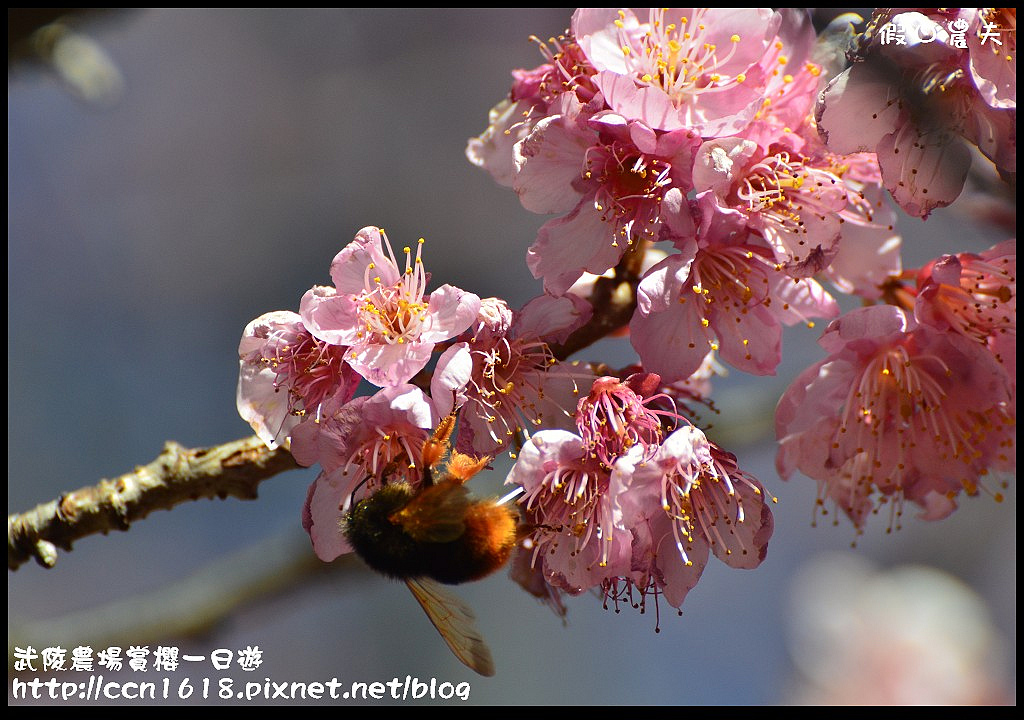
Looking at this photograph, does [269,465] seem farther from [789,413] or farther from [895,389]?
[895,389]

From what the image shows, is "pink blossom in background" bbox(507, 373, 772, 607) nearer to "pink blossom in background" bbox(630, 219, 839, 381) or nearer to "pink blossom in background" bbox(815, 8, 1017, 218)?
"pink blossom in background" bbox(630, 219, 839, 381)

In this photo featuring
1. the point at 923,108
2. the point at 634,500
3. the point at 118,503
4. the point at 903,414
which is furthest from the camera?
the point at 118,503

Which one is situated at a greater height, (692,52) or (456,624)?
(692,52)

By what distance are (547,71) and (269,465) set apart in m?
0.76

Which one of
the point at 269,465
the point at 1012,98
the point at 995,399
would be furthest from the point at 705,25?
the point at 269,465

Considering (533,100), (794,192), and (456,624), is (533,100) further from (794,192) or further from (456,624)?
(456,624)

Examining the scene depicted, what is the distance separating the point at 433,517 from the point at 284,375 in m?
0.30

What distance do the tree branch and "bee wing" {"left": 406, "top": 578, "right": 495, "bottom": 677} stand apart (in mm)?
371

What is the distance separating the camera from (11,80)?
1.92 metres

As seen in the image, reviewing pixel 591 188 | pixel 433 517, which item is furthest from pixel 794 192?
pixel 433 517

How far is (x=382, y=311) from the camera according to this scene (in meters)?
1.31

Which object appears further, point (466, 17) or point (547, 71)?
point (466, 17)

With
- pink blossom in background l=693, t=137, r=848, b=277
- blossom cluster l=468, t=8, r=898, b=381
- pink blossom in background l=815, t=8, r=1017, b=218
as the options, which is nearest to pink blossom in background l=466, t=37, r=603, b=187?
blossom cluster l=468, t=8, r=898, b=381

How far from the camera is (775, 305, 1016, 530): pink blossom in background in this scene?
137cm
